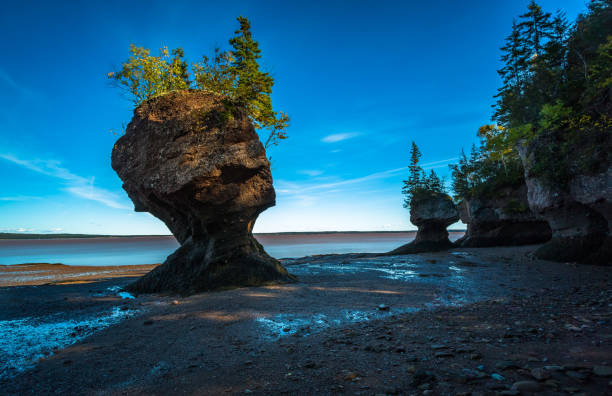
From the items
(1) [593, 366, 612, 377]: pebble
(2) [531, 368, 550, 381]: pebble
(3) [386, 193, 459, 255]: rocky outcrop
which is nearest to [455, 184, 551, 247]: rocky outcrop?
(3) [386, 193, 459, 255]: rocky outcrop

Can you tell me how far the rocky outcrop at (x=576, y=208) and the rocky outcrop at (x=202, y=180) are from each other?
579 inches

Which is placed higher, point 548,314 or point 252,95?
point 252,95

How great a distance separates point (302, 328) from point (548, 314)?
5.02 meters

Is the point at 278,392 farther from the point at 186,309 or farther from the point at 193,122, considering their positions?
the point at 193,122

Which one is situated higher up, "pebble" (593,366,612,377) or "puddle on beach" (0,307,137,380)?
"pebble" (593,366,612,377)

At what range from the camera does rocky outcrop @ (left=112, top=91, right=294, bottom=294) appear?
34.7 ft

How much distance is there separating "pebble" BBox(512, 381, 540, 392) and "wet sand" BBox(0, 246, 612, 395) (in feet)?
0.08

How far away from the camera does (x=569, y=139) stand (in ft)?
43.9

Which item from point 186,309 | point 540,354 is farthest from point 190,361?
point 540,354

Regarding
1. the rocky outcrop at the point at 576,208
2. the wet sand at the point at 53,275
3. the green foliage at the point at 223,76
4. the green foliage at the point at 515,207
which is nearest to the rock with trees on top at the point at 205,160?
the green foliage at the point at 223,76

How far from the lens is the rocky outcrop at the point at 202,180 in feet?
34.7

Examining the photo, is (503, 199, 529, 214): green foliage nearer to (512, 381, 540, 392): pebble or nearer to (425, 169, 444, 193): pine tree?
(425, 169, 444, 193): pine tree

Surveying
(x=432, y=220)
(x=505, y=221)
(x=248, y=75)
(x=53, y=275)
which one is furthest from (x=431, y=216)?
(x=53, y=275)

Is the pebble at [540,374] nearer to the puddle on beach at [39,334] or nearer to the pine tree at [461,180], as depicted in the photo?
the puddle on beach at [39,334]
